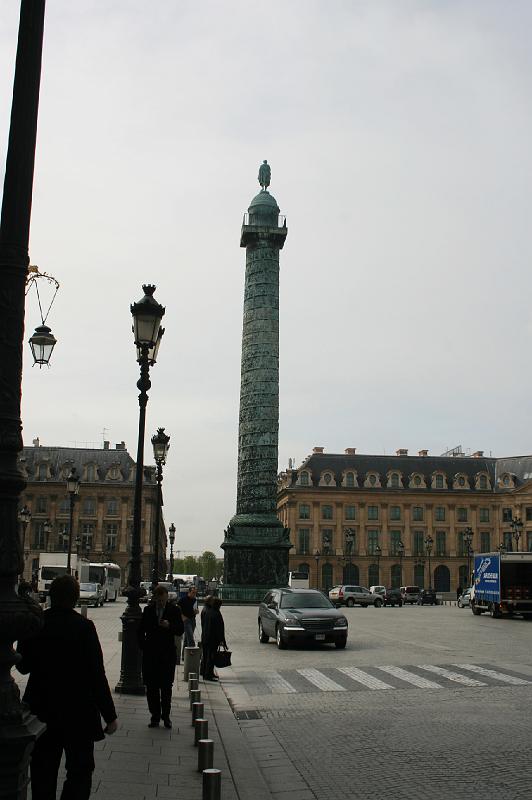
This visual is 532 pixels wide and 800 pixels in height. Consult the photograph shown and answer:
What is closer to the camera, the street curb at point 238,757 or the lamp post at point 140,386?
the street curb at point 238,757

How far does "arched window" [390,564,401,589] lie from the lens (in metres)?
100

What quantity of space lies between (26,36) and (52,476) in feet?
328

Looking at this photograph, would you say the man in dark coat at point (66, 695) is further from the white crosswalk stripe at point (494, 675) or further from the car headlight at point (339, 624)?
the car headlight at point (339, 624)

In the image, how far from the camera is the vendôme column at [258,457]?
50.8 meters

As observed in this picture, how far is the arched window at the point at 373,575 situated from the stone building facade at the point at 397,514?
0.11 m

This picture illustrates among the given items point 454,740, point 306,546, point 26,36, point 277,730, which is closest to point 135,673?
point 277,730

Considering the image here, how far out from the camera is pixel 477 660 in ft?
60.8

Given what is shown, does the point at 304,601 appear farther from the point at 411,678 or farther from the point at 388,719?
the point at 388,719

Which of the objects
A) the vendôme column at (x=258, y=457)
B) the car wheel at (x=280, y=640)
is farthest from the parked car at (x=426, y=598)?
the car wheel at (x=280, y=640)

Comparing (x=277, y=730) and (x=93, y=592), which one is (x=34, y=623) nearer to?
(x=277, y=730)

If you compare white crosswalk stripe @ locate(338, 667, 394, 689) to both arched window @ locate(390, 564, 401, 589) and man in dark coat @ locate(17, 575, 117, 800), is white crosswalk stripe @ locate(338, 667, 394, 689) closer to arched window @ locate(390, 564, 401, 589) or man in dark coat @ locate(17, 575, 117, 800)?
man in dark coat @ locate(17, 575, 117, 800)

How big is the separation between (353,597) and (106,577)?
16.0m

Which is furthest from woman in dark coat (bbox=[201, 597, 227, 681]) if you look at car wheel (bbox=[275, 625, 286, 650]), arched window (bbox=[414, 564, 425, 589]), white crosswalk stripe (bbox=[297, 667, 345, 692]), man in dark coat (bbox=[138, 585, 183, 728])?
arched window (bbox=[414, 564, 425, 589])

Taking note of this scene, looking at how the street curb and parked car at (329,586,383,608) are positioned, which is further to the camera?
parked car at (329,586,383,608)
